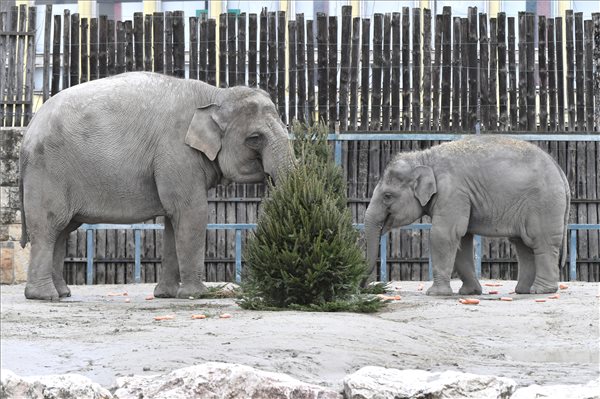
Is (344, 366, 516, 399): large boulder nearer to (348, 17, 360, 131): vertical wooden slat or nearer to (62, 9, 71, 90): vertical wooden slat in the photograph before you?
(348, 17, 360, 131): vertical wooden slat

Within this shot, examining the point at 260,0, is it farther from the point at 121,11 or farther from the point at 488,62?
the point at 488,62

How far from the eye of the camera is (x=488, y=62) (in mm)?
16484

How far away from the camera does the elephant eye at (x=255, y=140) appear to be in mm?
12470

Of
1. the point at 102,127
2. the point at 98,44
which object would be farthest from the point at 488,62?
the point at 102,127

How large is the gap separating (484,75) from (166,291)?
5675 millimetres

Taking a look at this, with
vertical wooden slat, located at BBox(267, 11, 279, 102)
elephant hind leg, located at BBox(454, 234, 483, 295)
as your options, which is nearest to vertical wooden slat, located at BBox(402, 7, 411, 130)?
vertical wooden slat, located at BBox(267, 11, 279, 102)

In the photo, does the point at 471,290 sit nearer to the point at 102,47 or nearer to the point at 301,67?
the point at 301,67

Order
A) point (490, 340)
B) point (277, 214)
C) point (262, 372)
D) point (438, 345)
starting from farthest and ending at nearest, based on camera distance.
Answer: point (277, 214) < point (490, 340) < point (438, 345) < point (262, 372)

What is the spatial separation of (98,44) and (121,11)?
11.0 meters

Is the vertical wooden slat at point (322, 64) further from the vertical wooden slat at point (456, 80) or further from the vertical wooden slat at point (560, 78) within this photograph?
the vertical wooden slat at point (560, 78)

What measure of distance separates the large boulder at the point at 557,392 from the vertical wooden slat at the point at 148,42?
9835 mm

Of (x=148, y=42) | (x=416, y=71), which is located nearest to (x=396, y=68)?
(x=416, y=71)

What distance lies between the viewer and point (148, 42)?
653 inches

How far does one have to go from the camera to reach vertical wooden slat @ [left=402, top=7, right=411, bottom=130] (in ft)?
53.6
